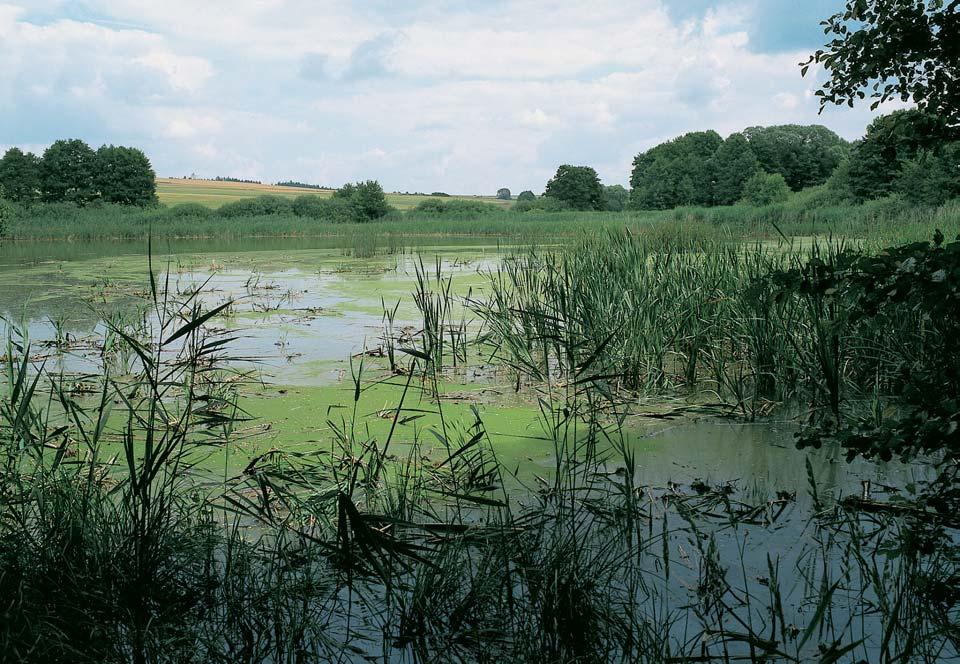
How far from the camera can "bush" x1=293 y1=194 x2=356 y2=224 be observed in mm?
26781

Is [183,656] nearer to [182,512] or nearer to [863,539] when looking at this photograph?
[182,512]

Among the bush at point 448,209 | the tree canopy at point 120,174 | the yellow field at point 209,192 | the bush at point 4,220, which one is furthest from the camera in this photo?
the yellow field at point 209,192

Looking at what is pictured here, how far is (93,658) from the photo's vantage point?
1480mm

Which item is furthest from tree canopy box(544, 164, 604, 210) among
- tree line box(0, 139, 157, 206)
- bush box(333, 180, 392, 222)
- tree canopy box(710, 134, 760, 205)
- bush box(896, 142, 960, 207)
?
bush box(896, 142, 960, 207)

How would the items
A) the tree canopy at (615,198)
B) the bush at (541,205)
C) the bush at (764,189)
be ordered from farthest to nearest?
1. the tree canopy at (615,198)
2. the bush at (541,205)
3. the bush at (764,189)

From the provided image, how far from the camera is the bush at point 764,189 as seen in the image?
3250 centimetres

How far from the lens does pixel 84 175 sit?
102 feet

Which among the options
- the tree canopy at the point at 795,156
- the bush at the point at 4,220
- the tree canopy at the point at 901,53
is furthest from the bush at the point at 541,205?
the tree canopy at the point at 901,53

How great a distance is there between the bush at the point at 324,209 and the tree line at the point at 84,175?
7.75 meters

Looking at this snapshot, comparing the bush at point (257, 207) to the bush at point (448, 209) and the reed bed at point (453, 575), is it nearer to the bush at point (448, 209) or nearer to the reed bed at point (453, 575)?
the bush at point (448, 209)

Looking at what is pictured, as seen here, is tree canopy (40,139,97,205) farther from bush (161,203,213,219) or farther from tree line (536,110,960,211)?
tree line (536,110,960,211)

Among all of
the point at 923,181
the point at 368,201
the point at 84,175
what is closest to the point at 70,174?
the point at 84,175

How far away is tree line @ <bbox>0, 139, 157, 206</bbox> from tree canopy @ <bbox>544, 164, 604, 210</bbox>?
20.7 metres

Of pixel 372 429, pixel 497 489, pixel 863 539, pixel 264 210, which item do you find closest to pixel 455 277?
pixel 372 429
